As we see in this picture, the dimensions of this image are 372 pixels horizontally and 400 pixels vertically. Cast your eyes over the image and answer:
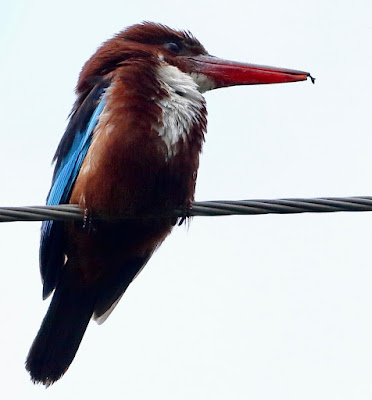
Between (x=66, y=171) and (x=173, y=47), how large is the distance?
1.01m

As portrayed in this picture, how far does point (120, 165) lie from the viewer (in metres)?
4.58

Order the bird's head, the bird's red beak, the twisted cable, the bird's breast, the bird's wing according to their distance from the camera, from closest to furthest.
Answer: the twisted cable, the bird's breast, the bird's wing, the bird's head, the bird's red beak

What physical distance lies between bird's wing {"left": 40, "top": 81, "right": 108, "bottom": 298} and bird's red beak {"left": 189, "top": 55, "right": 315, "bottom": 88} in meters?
0.71

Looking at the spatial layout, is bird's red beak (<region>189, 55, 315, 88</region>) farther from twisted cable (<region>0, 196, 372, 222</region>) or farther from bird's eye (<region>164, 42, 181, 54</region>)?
twisted cable (<region>0, 196, 372, 222</region>)

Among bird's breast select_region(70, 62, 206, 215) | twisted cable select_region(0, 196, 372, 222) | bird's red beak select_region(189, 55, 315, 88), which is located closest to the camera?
twisted cable select_region(0, 196, 372, 222)

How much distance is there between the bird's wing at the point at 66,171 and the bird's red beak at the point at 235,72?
71 cm

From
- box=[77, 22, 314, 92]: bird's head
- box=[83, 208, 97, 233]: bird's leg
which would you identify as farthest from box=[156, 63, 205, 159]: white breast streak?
box=[83, 208, 97, 233]: bird's leg

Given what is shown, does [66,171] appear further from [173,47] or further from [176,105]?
[173,47]

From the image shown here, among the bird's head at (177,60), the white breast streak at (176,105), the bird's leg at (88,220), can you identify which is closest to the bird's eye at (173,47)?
the bird's head at (177,60)

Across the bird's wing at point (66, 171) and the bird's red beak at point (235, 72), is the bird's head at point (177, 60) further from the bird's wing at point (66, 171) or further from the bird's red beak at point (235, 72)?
the bird's wing at point (66, 171)

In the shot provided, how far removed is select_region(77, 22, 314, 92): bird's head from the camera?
5.17m

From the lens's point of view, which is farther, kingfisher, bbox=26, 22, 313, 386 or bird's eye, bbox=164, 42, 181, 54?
bird's eye, bbox=164, 42, 181, 54

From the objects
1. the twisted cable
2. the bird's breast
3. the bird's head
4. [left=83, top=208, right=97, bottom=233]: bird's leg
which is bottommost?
the twisted cable

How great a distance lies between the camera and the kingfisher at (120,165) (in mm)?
4609
